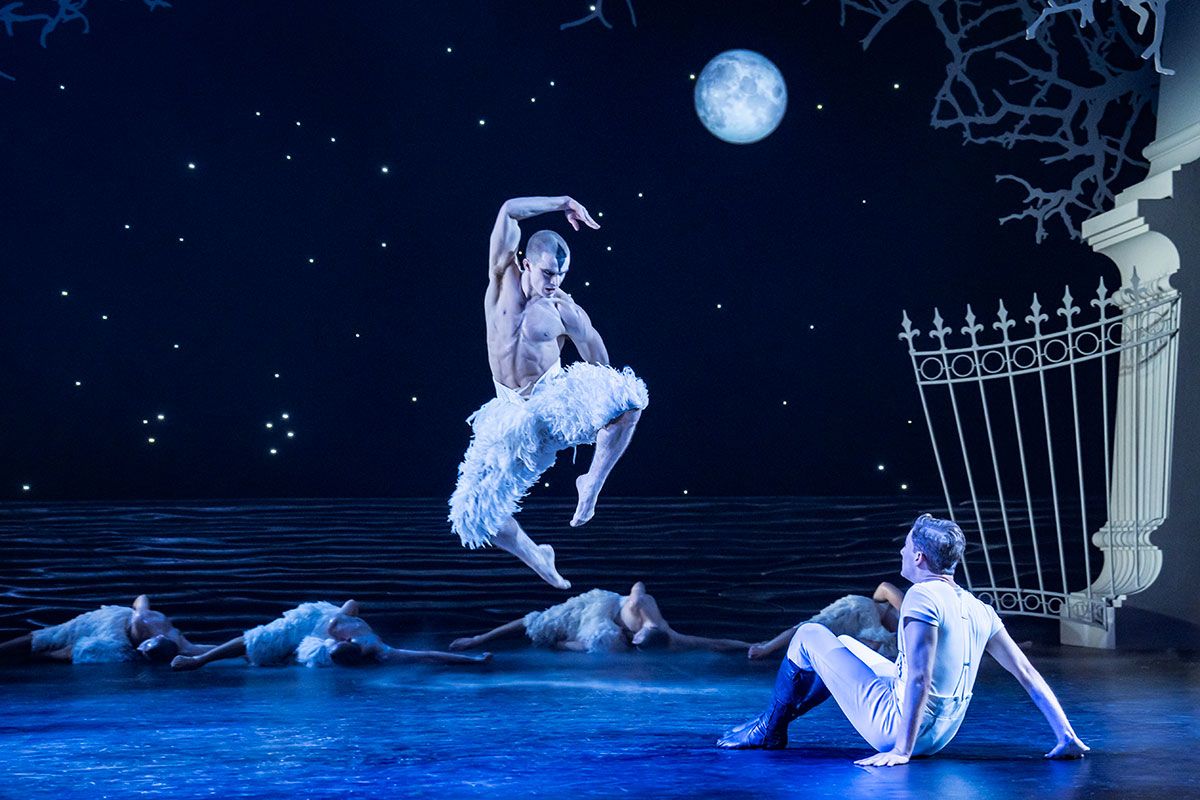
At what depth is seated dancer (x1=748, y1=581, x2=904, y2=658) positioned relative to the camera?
21.9ft

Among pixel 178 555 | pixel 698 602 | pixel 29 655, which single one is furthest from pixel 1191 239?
pixel 29 655

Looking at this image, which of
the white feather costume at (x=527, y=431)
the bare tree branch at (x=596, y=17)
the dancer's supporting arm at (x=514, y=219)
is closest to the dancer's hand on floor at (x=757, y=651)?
the white feather costume at (x=527, y=431)

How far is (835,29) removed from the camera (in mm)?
7945

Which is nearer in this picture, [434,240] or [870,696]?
[870,696]

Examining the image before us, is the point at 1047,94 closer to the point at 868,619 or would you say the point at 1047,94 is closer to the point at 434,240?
the point at 868,619

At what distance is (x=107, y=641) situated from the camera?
659 cm

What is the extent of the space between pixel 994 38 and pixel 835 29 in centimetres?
107

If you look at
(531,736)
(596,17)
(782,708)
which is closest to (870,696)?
(782,708)

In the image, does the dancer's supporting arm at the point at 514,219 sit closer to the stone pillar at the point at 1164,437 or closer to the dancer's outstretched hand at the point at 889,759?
the dancer's outstretched hand at the point at 889,759

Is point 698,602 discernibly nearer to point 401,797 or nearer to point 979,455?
point 979,455

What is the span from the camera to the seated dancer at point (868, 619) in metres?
6.67

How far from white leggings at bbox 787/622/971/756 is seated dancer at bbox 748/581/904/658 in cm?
297

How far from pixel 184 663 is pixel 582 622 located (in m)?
2.14

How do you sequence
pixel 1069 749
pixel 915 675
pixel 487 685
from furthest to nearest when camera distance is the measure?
1. pixel 487 685
2. pixel 1069 749
3. pixel 915 675
